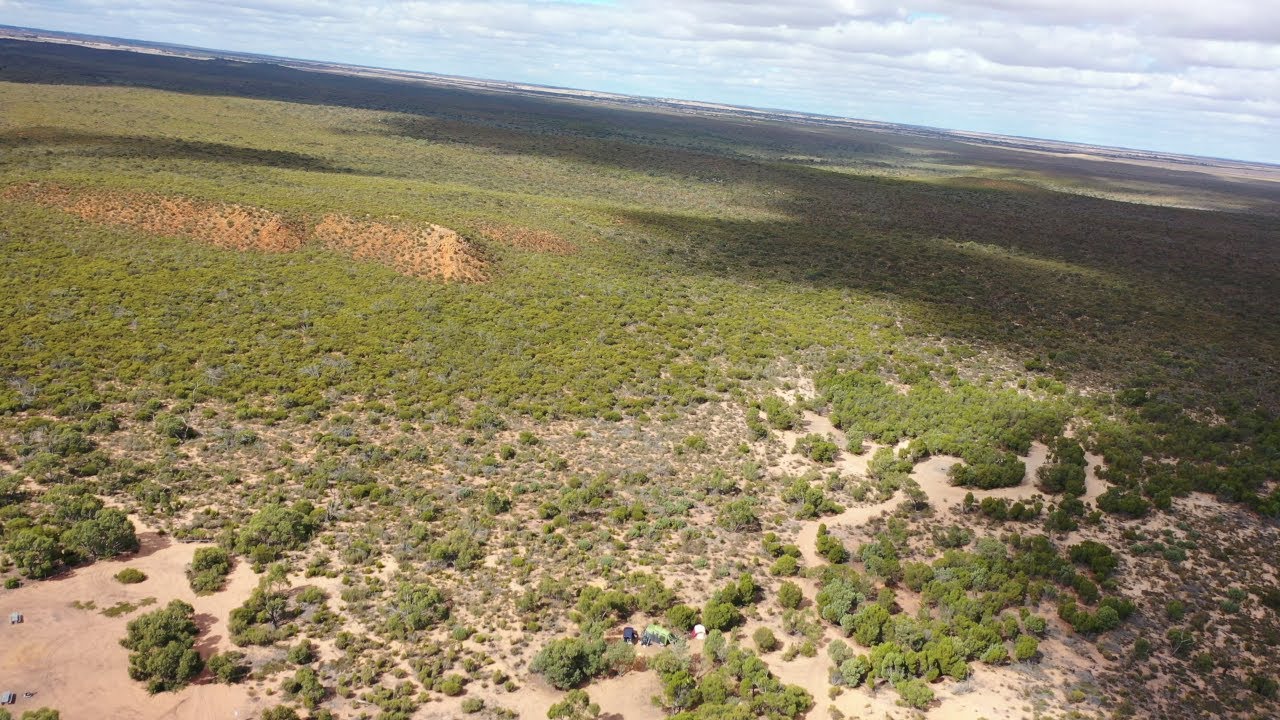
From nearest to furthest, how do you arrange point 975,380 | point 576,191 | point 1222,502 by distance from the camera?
1. point 1222,502
2. point 975,380
3. point 576,191

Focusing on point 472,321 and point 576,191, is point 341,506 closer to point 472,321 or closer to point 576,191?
point 472,321

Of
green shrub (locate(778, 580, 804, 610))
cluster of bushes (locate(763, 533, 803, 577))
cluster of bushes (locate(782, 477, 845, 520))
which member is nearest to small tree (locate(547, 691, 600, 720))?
green shrub (locate(778, 580, 804, 610))

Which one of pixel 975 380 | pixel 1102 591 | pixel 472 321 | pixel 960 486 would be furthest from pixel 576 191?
pixel 1102 591

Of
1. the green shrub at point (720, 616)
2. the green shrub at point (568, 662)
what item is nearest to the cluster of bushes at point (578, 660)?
the green shrub at point (568, 662)

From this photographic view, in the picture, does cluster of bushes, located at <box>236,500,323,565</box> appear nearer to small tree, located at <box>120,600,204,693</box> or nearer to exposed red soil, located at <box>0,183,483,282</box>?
small tree, located at <box>120,600,204,693</box>

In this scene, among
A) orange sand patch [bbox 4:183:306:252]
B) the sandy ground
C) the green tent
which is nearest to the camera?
the sandy ground

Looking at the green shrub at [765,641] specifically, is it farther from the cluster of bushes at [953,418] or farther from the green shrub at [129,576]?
the green shrub at [129,576]
